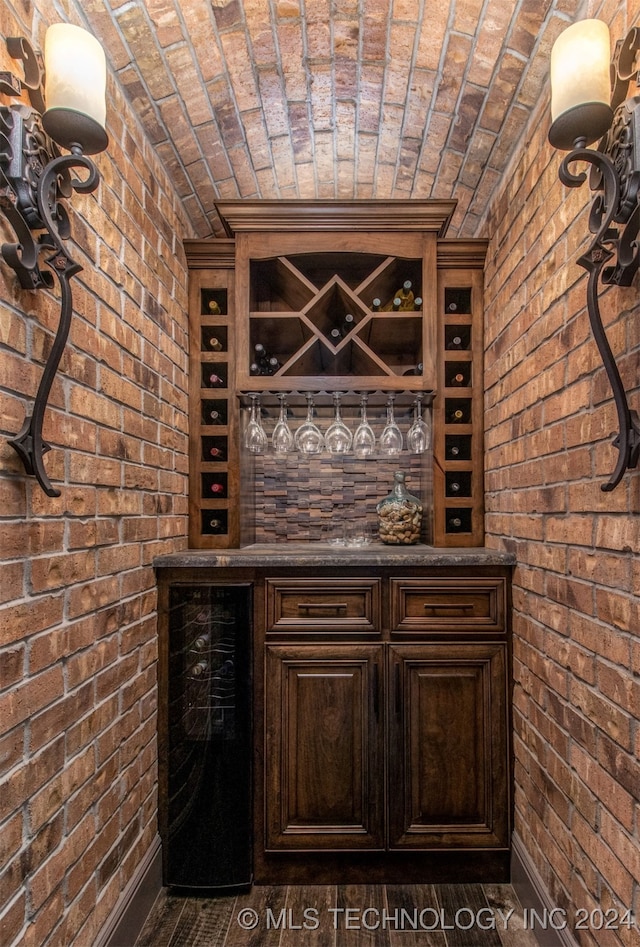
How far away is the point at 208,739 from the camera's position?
1.79 meters

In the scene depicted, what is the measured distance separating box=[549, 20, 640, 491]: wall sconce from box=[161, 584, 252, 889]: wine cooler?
48.4 inches

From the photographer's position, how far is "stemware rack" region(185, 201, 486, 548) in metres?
2.09

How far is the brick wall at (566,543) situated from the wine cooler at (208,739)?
869mm

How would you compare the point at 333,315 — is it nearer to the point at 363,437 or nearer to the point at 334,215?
the point at 334,215

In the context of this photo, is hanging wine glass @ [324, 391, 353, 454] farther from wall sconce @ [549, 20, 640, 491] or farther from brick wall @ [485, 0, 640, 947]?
wall sconce @ [549, 20, 640, 491]

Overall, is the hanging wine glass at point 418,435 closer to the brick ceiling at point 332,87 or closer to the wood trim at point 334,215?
the wood trim at point 334,215

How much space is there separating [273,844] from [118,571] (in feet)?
3.39

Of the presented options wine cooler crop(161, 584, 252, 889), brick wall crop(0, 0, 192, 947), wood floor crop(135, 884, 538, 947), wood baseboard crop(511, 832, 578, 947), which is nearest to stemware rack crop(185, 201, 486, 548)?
brick wall crop(0, 0, 192, 947)

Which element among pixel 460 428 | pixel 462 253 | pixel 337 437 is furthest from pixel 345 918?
pixel 462 253

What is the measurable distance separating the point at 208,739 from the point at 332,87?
82.1 inches

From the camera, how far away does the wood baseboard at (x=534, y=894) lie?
4.60 feet

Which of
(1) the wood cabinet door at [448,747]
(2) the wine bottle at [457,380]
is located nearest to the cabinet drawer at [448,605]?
(1) the wood cabinet door at [448,747]

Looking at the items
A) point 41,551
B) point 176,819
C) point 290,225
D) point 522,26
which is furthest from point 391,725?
point 522,26

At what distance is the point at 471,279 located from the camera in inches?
85.9
